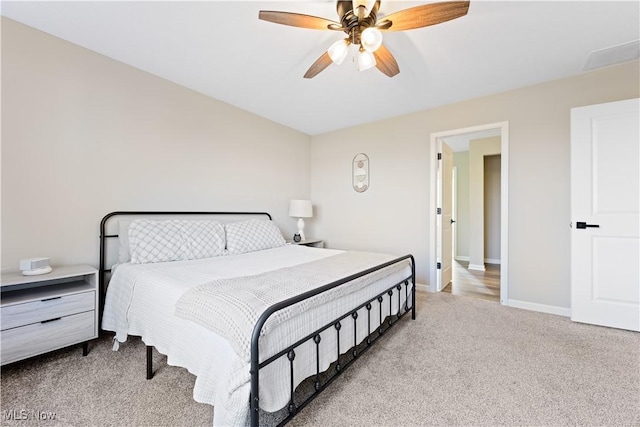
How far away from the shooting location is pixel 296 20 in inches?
64.0

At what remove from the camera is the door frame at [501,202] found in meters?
3.09

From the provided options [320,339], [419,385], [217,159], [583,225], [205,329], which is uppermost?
[217,159]

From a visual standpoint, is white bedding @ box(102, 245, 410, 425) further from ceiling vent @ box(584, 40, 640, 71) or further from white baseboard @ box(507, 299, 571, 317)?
ceiling vent @ box(584, 40, 640, 71)

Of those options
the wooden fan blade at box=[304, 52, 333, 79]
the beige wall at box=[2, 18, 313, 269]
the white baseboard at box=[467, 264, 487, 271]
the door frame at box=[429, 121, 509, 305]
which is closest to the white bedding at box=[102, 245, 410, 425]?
the beige wall at box=[2, 18, 313, 269]

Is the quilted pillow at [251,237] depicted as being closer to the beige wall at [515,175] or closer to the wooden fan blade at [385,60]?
the beige wall at [515,175]

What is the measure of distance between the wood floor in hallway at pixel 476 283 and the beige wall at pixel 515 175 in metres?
0.45

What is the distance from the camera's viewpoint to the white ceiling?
6.11 feet

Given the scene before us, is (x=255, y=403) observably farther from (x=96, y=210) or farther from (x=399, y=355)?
(x=96, y=210)

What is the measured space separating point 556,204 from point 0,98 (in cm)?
498

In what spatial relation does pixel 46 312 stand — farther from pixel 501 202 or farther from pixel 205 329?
pixel 501 202

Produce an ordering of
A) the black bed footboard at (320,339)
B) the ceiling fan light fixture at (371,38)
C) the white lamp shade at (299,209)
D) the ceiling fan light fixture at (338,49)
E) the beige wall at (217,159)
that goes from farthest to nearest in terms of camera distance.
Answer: the white lamp shade at (299,209) → the beige wall at (217,159) → the ceiling fan light fixture at (338,49) → the ceiling fan light fixture at (371,38) → the black bed footboard at (320,339)

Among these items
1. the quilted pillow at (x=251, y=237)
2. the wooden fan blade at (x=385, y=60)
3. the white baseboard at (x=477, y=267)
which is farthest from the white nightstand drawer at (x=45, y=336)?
the white baseboard at (x=477, y=267)

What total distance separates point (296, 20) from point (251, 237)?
7.01 ft

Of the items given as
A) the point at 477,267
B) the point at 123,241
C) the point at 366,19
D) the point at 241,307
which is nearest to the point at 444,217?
the point at 477,267
